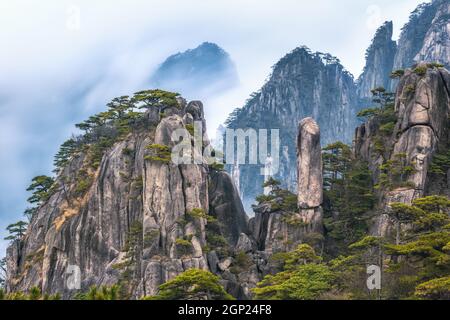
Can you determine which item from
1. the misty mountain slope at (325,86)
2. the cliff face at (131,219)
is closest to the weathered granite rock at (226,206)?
the cliff face at (131,219)

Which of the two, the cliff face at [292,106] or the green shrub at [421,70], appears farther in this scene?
the cliff face at [292,106]

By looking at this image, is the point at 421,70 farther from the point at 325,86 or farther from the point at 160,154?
the point at 325,86

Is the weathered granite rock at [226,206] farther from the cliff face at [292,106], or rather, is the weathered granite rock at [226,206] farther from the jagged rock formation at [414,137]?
the cliff face at [292,106]

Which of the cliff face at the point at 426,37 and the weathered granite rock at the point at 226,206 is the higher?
the cliff face at the point at 426,37

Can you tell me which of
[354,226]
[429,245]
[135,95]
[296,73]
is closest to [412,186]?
[354,226]
